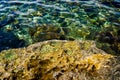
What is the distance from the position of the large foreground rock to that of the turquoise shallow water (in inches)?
147

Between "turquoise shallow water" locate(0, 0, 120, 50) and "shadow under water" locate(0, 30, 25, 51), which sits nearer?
"shadow under water" locate(0, 30, 25, 51)

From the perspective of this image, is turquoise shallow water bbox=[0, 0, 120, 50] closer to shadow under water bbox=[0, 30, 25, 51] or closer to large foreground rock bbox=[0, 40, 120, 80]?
shadow under water bbox=[0, 30, 25, 51]

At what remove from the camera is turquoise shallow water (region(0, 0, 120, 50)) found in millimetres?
10016

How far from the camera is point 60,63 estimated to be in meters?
5.50

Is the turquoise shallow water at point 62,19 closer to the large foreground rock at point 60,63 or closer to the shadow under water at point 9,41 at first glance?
the shadow under water at point 9,41

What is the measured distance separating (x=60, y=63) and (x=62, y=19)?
6.04 m

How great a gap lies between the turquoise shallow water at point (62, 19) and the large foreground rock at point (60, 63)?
3.74 m

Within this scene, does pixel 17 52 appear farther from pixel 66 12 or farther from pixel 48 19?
pixel 66 12

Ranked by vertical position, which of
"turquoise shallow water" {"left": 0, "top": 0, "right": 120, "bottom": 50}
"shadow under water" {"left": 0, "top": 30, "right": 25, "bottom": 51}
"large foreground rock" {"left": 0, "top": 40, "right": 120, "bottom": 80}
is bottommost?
"shadow under water" {"left": 0, "top": 30, "right": 25, "bottom": 51}

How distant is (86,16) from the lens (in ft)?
38.8

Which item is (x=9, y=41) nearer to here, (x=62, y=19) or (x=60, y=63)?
(x=62, y=19)

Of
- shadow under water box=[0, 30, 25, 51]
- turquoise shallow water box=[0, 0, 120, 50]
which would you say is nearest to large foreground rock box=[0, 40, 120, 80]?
shadow under water box=[0, 30, 25, 51]

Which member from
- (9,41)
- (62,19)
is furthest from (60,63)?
(62,19)

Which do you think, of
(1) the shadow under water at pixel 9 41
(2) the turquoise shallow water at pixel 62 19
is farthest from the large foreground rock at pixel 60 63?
(2) the turquoise shallow water at pixel 62 19
